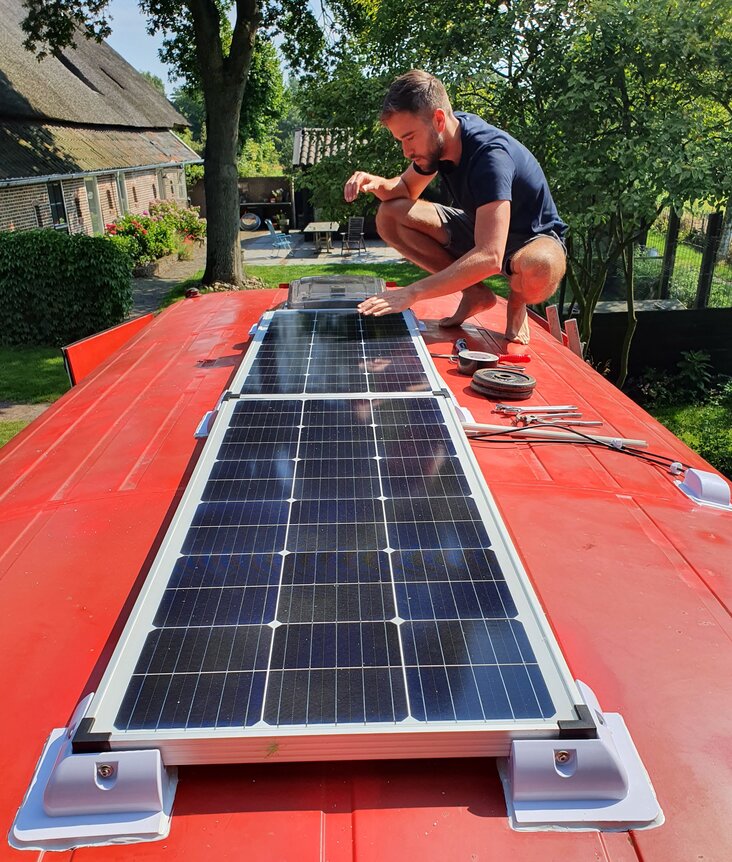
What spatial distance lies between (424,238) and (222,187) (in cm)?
1278

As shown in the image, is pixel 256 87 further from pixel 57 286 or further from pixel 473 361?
pixel 473 361

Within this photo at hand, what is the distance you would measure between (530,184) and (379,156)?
692cm

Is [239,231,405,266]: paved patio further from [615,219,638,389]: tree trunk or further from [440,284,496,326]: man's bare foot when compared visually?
[440,284,496,326]: man's bare foot

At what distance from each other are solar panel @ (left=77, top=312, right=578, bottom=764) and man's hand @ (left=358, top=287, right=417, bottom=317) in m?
1.36

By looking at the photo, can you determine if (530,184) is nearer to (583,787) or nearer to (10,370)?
(583,787)

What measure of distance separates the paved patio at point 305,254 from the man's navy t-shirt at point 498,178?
20.0m

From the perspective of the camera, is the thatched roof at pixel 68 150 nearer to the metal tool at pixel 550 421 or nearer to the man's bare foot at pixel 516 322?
the man's bare foot at pixel 516 322

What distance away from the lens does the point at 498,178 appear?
173 inches

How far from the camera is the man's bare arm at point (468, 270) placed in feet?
14.0

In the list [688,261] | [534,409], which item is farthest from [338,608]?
[688,261]

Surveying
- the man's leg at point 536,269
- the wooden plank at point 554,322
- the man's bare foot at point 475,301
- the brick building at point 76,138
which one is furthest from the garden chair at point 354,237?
the man's leg at point 536,269

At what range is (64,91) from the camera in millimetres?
23547

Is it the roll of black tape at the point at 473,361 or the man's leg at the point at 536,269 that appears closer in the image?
the roll of black tape at the point at 473,361

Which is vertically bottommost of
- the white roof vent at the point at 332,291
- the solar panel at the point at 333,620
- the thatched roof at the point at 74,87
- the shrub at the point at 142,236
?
the shrub at the point at 142,236
